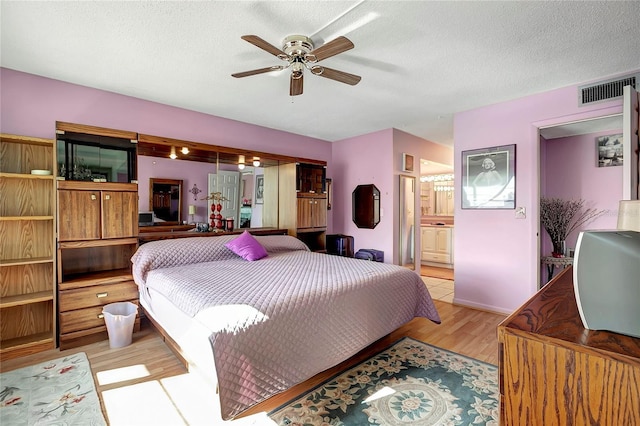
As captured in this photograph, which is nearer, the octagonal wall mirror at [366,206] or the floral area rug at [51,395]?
the floral area rug at [51,395]

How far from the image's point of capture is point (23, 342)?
256 cm

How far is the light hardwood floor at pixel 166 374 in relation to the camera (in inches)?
71.9

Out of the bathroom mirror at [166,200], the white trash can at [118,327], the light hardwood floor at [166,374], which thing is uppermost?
the bathroom mirror at [166,200]

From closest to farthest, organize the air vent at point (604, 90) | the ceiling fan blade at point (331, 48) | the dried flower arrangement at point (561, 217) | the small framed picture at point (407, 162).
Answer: the ceiling fan blade at point (331, 48), the air vent at point (604, 90), the dried flower arrangement at point (561, 217), the small framed picture at point (407, 162)

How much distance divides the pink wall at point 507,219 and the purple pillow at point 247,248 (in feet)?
8.44

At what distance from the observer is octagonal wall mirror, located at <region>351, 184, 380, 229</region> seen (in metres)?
4.85

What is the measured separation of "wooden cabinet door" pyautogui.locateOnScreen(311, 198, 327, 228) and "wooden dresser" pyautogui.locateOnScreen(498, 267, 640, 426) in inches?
148

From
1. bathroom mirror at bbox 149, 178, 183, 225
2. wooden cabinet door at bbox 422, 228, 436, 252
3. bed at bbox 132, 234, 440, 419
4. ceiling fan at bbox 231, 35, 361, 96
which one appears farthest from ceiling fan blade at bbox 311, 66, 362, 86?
wooden cabinet door at bbox 422, 228, 436, 252

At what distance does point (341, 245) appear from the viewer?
5.05 m

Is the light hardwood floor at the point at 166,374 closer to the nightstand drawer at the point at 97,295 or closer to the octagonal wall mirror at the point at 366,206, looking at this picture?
the nightstand drawer at the point at 97,295

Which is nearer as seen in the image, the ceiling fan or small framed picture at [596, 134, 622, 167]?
the ceiling fan

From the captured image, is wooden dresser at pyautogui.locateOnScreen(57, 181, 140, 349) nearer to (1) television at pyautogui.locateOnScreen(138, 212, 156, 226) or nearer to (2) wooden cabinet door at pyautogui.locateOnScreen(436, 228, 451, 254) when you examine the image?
(1) television at pyautogui.locateOnScreen(138, 212, 156, 226)

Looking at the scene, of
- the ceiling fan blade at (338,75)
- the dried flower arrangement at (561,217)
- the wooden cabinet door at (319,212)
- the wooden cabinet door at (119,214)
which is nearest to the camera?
the ceiling fan blade at (338,75)

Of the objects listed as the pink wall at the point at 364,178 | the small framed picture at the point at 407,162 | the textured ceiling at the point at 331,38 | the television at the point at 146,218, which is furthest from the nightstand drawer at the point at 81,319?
the small framed picture at the point at 407,162
